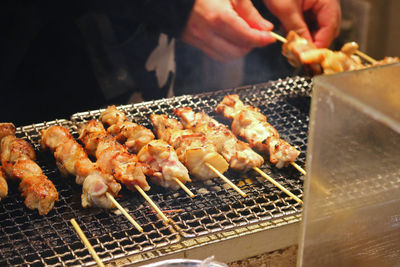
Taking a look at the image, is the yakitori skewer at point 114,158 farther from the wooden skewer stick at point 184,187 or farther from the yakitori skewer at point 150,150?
the wooden skewer stick at point 184,187

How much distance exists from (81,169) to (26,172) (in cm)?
38

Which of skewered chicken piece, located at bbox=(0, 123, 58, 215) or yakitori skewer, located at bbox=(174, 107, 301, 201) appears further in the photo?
yakitori skewer, located at bbox=(174, 107, 301, 201)

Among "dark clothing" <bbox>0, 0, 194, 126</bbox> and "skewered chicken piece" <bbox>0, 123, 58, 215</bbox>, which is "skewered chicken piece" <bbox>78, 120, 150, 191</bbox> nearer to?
"skewered chicken piece" <bbox>0, 123, 58, 215</bbox>

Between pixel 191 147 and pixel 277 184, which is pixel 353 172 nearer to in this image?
pixel 277 184

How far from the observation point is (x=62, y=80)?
15.7 feet

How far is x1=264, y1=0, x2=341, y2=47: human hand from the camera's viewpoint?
Answer: 15.0 feet

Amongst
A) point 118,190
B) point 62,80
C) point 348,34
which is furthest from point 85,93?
point 348,34

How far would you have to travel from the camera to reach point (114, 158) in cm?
340

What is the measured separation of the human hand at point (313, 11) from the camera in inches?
180

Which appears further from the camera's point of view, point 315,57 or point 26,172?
point 315,57

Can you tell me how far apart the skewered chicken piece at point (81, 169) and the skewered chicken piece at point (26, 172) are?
0.16 m

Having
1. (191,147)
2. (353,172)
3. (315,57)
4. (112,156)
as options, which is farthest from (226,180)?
(315,57)

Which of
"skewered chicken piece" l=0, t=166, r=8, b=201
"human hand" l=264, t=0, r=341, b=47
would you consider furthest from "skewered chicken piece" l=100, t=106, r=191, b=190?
"human hand" l=264, t=0, r=341, b=47

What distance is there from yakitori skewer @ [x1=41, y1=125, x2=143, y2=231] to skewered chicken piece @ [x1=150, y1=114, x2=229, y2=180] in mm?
531
